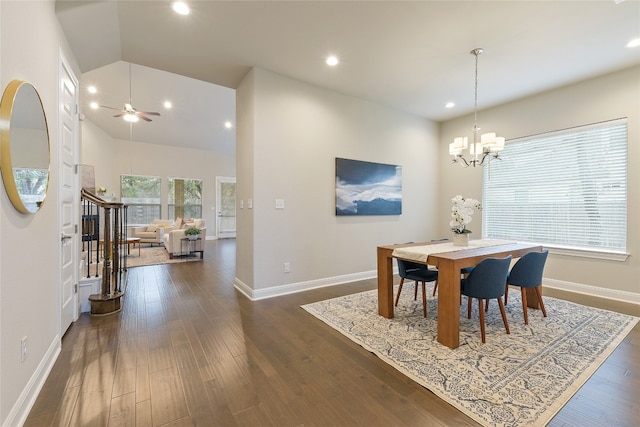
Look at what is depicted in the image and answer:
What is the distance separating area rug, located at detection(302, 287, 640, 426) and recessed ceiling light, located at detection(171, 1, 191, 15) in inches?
128

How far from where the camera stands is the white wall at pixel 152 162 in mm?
7704

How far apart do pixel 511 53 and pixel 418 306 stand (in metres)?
3.19

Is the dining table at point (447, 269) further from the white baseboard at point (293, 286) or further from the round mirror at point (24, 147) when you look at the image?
the round mirror at point (24, 147)

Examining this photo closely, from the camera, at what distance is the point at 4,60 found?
1415 millimetres

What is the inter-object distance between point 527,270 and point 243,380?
2863 mm

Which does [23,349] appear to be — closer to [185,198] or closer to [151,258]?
[151,258]

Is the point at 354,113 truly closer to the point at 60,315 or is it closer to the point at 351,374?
the point at 351,374

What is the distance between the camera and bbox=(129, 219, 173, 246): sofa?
8028 mm

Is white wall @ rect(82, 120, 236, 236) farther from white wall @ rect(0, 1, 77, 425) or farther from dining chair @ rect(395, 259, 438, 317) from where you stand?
dining chair @ rect(395, 259, 438, 317)

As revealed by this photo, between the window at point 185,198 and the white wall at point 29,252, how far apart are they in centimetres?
782

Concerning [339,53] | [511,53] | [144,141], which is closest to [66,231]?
[339,53]

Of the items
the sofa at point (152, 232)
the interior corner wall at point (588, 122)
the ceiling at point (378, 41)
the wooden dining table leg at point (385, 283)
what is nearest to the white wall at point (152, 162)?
the sofa at point (152, 232)

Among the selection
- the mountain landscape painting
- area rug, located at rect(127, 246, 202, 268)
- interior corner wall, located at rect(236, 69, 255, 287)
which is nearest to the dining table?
the mountain landscape painting

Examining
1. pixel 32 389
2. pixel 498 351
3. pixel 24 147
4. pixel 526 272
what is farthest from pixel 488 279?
pixel 24 147
